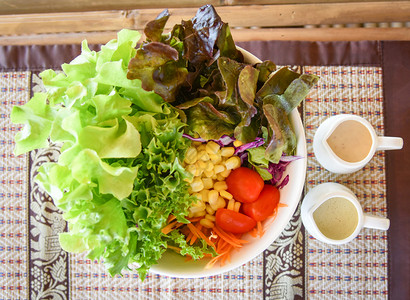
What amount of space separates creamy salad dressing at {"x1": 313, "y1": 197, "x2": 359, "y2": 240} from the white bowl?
18cm

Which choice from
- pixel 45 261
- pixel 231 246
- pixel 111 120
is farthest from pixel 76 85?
pixel 45 261

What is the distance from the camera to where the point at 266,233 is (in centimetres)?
81

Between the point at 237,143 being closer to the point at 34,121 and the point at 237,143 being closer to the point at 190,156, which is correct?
the point at 190,156

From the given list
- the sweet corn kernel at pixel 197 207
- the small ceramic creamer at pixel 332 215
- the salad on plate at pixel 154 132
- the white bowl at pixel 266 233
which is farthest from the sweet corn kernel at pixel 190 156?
the small ceramic creamer at pixel 332 215

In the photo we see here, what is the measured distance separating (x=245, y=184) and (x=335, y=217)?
0.29 metres

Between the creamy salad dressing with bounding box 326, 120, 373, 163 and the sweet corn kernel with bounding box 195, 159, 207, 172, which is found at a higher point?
the creamy salad dressing with bounding box 326, 120, 373, 163

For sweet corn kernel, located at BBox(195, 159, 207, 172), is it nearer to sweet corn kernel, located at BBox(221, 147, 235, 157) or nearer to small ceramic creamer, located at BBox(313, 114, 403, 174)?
sweet corn kernel, located at BBox(221, 147, 235, 157)

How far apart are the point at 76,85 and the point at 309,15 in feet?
2.50

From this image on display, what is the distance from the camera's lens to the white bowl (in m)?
0.76

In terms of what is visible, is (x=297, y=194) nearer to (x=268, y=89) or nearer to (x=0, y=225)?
(x=268, y=89)

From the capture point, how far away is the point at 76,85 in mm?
651

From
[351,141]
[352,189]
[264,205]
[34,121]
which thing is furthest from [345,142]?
[34,121]

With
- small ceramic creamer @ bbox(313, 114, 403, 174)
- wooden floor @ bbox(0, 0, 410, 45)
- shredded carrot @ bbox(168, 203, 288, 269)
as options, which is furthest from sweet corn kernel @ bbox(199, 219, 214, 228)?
wooden floor @ bbox(0, 0, 410, 45)

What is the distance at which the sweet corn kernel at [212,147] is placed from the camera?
31.8 inches
